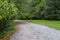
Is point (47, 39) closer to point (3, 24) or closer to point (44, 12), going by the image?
point (3, 24)

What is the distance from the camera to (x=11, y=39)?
1380 cm

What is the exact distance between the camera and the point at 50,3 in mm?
41656

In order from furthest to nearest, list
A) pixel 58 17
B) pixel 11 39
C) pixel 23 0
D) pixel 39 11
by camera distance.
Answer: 1. pixel 39 11
2. pixel 58 17
3. pixel 23 0
4. pixel 11 39

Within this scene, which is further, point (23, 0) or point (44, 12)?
point (44, 12)

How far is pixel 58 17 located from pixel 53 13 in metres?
1.49

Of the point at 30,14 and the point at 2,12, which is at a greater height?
the point at 2,12

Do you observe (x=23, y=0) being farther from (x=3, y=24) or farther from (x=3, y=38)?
(x=3, y=38)

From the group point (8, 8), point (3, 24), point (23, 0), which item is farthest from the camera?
point (23, 0)

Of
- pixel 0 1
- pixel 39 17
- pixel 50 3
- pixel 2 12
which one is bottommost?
pixel 39 17

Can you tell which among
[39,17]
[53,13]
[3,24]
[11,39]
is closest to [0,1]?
[11,39]

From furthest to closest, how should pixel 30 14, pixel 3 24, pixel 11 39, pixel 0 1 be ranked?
1. pixel 30 14
2. pixel 3 24
3. pixel 11 39
4. pixel 0 1

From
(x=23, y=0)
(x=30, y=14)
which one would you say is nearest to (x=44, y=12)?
(x=30, y=14)

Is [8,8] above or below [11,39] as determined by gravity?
above

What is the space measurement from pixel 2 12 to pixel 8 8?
2.42 ft
